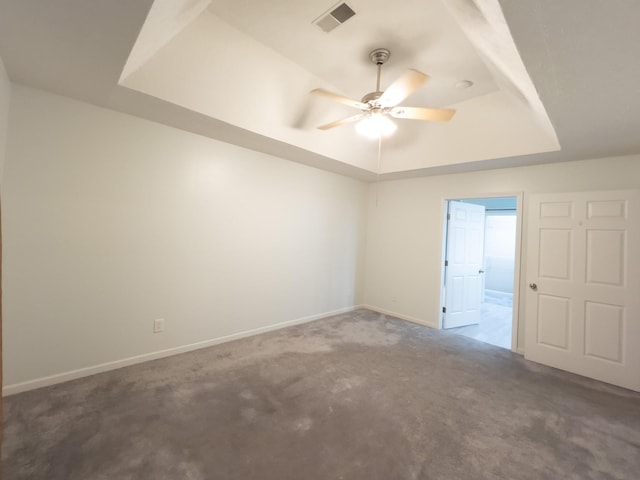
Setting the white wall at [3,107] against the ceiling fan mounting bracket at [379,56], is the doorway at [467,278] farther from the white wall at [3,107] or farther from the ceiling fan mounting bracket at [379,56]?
the white wall at [3,107]

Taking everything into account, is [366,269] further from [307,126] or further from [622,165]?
[622,165]

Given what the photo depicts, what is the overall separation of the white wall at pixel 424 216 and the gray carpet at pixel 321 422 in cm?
138

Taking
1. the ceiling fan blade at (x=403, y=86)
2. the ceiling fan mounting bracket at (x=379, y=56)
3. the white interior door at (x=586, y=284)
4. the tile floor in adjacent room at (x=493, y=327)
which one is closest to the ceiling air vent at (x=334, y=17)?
the ceiling fan mounting bracket at (x=379, y=56)

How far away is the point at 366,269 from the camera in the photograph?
524 centimetres

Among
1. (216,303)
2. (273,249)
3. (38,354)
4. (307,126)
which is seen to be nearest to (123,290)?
(38,354)

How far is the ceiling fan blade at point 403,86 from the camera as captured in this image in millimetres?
1865

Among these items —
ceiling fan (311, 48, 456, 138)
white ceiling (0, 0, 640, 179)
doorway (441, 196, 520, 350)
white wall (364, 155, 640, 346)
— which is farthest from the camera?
doorway (441, 196, 520, 350)

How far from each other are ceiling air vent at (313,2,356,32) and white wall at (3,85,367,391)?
165cm

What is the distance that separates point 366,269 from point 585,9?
14.4 ft

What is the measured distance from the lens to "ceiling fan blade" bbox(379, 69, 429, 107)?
1865 millimetres

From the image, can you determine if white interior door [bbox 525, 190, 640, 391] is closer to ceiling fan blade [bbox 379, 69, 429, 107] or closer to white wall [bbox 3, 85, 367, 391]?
ceiling fan blade [bbox 379, 69, 429, 107]

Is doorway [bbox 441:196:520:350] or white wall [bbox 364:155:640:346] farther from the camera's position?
doorway [bbox 441:196:520:350]

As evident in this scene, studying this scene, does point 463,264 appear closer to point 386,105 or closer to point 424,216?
point 424,216

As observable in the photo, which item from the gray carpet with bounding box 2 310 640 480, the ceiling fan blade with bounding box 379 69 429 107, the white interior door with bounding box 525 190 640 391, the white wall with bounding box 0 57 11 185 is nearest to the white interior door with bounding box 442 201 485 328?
the white interior door with bounding box 525 190 640 391
